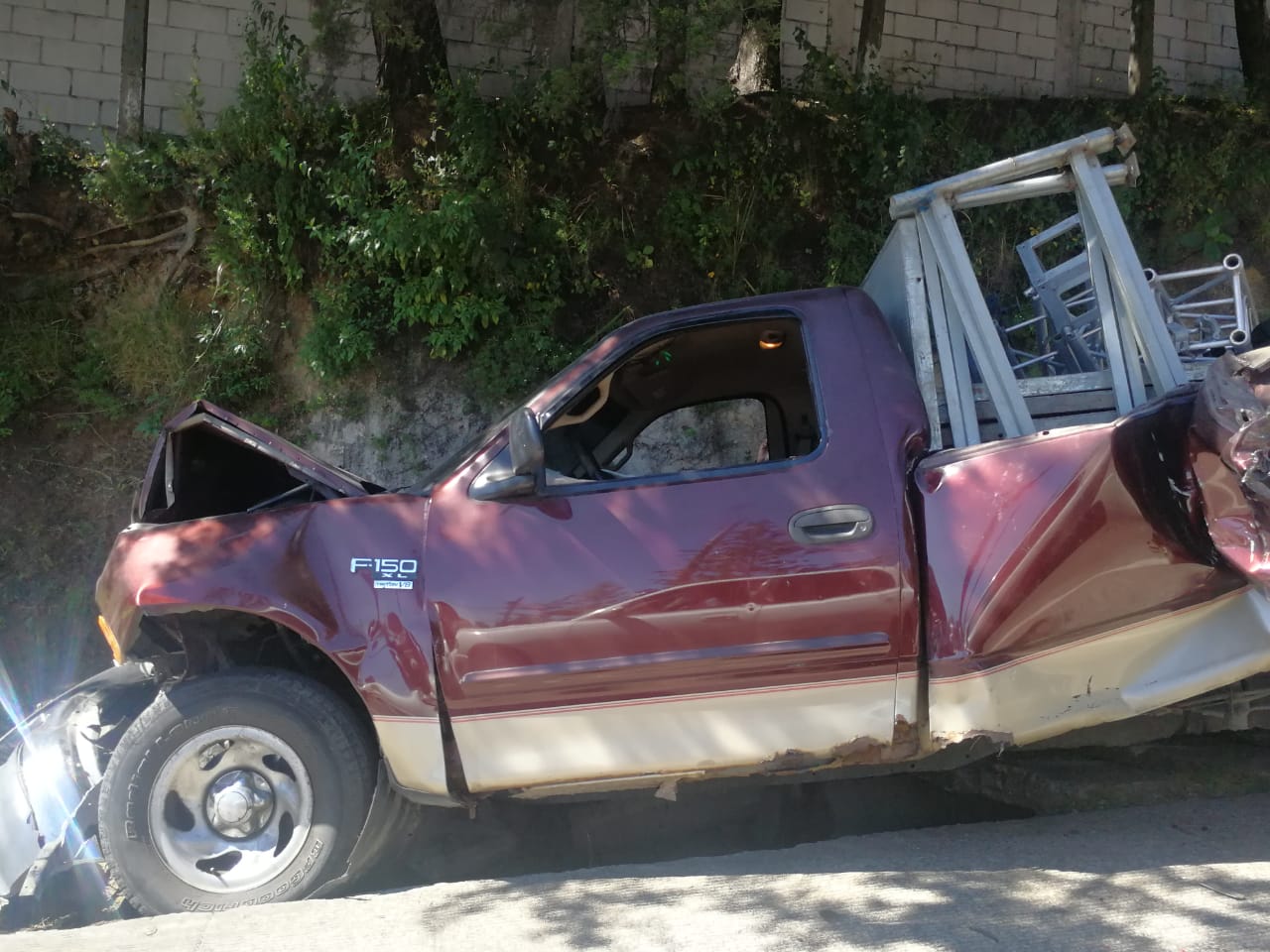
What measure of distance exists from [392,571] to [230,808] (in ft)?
3.34

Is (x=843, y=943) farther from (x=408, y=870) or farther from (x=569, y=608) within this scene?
(x=408, y=870)

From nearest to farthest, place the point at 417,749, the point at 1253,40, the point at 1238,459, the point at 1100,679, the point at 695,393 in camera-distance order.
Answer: the point at 1238,459 < the point at 1100,679 < the point at 417,749 < the point at 695,393 < the point at 1253,40

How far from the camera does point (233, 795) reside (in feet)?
11.6

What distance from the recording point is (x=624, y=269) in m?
7.93

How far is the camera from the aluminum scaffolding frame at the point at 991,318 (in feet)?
11.8

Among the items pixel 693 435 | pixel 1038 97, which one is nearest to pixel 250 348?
pixel 693 435

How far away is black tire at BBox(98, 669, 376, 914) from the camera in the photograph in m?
3.50

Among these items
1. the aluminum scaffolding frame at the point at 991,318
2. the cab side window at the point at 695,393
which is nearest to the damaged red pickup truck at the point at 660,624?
the aluminum scaffolding frame at the point at 991,318

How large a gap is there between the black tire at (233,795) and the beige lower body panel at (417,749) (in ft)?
0.50

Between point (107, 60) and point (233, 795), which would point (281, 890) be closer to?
point (233, 795)

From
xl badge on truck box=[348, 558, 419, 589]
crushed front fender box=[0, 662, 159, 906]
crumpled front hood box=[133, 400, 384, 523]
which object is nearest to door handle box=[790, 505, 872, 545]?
xl badge on truck box=[348, 558, 419, 589]

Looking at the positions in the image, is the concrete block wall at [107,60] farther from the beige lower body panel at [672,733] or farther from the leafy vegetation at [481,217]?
the beige lower body panel at [672,733]

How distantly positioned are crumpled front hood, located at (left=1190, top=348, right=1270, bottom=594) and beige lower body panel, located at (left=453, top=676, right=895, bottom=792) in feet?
3.68

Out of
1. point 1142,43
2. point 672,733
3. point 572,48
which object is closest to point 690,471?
point 672,733
